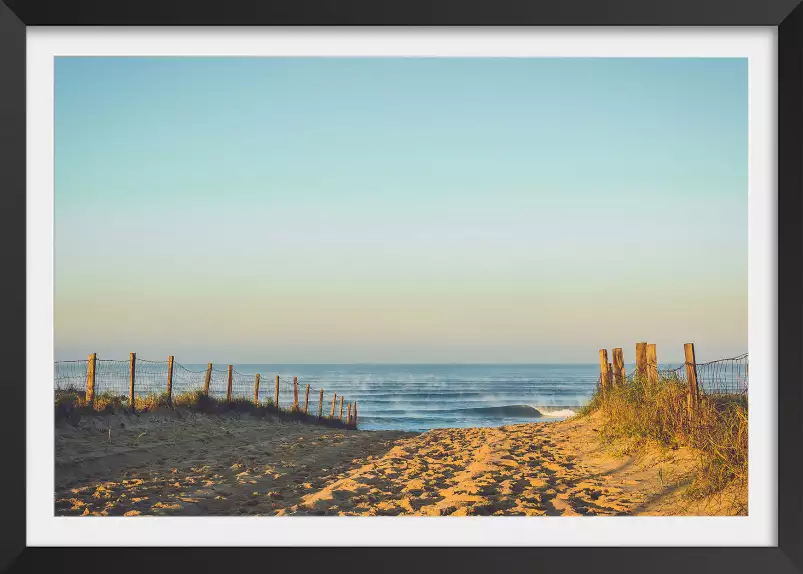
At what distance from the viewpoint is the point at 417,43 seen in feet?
8.89

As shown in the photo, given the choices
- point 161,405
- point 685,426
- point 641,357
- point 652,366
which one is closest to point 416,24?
point 685,426

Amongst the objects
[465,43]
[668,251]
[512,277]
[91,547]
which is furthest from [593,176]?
[91,547]

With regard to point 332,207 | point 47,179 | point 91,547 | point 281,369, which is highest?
point 332,207

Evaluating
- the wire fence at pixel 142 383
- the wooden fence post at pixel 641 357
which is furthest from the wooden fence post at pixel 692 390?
the wire fence at pixel 142 383

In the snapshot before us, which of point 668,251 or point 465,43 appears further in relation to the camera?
point 668,251

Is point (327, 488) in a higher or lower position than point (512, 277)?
lower

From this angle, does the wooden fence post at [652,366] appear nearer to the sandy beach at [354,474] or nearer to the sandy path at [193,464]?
the sandy beach at [354,474]

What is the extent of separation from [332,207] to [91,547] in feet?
44.6

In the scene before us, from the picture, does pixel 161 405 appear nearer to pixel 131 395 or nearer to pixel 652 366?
pixel 131 395

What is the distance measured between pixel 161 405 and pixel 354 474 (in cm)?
361

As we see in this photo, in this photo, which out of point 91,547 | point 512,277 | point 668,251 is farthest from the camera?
point 512,277

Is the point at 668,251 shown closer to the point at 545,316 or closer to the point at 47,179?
the point at 545,316

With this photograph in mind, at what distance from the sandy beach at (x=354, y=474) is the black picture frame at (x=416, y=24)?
115cm

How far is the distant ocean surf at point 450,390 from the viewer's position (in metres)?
16.6
